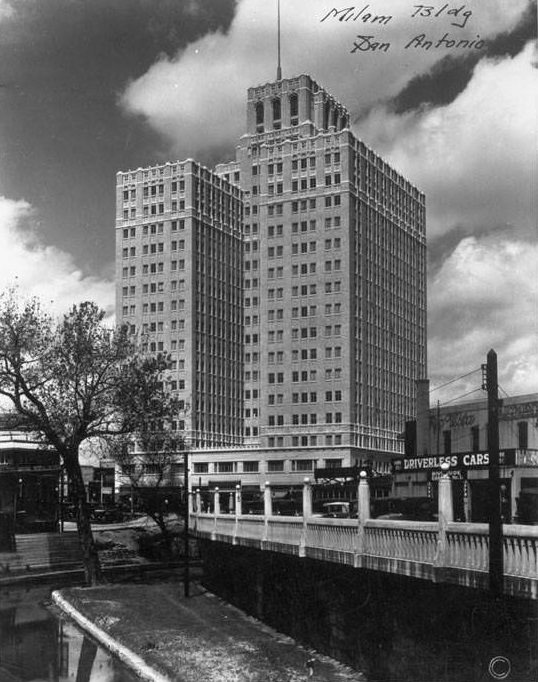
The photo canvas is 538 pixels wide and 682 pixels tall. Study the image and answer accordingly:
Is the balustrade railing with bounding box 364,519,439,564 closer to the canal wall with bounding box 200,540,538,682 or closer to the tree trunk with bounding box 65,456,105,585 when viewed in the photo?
Answer: the canal wall with bounding box 200,540,538,682

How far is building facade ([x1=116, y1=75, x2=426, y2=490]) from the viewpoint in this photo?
12712 cm

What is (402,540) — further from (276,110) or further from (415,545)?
(276,110)

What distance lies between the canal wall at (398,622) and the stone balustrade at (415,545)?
0.37 meters

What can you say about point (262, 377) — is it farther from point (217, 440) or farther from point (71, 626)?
point (71, 626)

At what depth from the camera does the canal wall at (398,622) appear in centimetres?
1382

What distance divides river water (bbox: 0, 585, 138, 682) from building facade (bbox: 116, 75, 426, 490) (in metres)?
89.4

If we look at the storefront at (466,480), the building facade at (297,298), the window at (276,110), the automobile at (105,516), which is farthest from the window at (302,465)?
the storefront at (466,480)

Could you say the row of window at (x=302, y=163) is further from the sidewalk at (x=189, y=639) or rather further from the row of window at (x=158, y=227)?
the sidewalk at (x=189, y=639)

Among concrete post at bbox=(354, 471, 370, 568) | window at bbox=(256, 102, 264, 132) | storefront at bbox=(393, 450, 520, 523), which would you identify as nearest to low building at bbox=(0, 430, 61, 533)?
storefront at bbox=(393, 450, 520, 523)

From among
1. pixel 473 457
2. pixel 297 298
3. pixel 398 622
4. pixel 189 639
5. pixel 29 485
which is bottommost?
pixel 189 639

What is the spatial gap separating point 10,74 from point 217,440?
113 metres

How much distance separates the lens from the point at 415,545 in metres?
16.9

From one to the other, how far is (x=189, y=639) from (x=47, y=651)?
178 inches

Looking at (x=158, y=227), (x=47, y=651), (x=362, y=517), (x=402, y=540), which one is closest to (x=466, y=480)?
(x=362, y=517)
